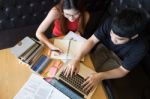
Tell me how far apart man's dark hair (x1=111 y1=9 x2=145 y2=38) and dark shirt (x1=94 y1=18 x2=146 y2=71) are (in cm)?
16

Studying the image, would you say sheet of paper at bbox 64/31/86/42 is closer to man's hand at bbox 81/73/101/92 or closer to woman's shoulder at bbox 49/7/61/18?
woman's shoulder at bbox 49/7/61/18

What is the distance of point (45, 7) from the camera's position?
205cm

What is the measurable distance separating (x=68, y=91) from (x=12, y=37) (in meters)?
1.01

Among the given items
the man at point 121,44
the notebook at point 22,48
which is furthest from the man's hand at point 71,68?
the notebook at point 22,48

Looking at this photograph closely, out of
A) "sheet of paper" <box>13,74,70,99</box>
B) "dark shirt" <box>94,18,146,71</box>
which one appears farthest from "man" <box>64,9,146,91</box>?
"sheet of paper" <box>13,74,70,99</box>

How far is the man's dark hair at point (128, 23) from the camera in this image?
1215mm

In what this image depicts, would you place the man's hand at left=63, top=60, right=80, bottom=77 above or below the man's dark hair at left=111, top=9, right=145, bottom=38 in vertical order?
below

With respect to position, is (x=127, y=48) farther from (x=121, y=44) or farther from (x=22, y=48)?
(x=22, y=48)

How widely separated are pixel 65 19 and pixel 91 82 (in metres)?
0.53

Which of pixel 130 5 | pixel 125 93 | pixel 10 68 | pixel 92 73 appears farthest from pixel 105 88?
pixel 130 5

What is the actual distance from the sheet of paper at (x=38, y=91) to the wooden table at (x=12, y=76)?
1.3 inches

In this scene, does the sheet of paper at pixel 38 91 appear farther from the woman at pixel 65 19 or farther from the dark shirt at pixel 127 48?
the dark shirt at pixel 127 48

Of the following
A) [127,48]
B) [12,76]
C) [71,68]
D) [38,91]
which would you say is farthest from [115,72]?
[12,76]

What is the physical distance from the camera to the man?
123 cm
